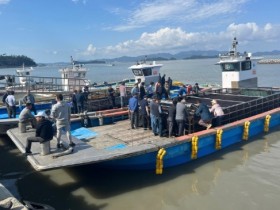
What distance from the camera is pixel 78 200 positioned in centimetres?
893

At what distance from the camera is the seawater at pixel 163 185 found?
874 centimetres

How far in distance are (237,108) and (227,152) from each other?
99.5 inches

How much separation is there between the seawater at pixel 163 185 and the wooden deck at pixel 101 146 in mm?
1089

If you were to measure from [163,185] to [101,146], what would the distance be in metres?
2.68

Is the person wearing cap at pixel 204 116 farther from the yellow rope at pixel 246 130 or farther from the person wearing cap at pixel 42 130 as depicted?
the person wearing cap at pixel 42 130

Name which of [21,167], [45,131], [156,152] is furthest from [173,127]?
[21,167]

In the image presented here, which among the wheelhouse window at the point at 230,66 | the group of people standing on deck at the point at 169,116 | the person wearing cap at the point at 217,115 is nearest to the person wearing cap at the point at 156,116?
the group of people standing on deck at the point at 169,116

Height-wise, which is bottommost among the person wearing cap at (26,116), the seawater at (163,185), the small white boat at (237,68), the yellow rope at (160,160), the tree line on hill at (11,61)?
the seawater at (163,185)

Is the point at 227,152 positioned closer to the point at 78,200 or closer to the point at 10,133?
the point at 78,200

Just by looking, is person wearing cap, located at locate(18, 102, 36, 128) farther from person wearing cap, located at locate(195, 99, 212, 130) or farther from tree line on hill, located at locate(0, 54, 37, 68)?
tree line on hill, located at locate(0, 54, 37, 68)

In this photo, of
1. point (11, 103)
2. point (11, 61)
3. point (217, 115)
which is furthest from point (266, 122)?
point (11, 61)

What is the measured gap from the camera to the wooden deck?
27.1 ft

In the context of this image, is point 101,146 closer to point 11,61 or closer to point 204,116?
point 204,116

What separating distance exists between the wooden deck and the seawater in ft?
3.57
